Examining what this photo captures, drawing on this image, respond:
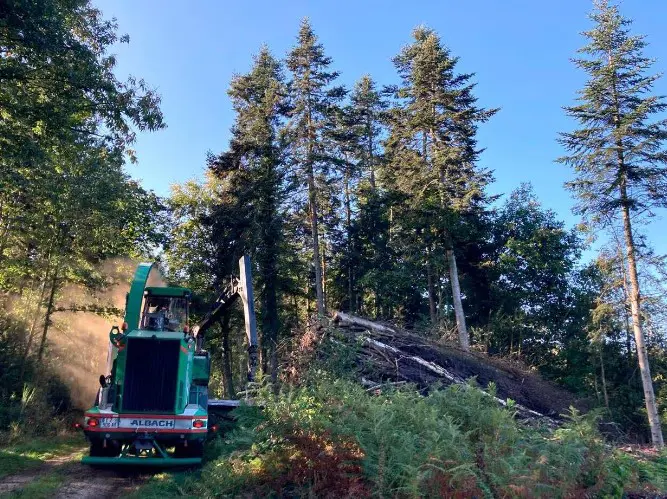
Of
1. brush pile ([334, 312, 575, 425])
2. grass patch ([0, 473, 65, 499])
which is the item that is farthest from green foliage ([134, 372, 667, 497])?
brush pile ([334, 312, 575, 425])

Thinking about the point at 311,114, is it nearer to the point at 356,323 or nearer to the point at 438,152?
the point at 438,152

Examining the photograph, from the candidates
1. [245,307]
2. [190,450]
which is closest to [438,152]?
[245,307]

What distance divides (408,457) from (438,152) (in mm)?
20786

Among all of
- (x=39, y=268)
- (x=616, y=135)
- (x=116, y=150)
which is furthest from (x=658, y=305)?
(x=39, y=268)

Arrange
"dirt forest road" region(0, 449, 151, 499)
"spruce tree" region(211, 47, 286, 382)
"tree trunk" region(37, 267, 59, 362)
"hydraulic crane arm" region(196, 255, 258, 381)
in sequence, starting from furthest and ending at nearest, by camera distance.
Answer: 1. "spruce tree" region(211, 47, 286, 382)
2. "tree trunk" region(37, 267, 59, 362)
3. "hydraulic crane arm" region(196, 255, 258, 381)
4. "dirt forest road" region(0, 449, 151, 499)

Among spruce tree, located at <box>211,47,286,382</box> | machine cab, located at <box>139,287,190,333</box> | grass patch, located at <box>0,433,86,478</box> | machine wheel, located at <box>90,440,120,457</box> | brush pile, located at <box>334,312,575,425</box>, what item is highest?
spruce tree, located at <box>211,47,286,382</box>

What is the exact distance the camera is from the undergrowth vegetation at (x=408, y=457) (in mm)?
5863

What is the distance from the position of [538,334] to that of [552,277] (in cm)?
345

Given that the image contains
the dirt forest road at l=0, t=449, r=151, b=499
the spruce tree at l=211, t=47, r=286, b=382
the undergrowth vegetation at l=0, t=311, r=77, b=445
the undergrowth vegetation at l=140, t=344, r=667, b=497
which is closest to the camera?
the undergrowth vegetation at l=140, t=344, r=667, b=497

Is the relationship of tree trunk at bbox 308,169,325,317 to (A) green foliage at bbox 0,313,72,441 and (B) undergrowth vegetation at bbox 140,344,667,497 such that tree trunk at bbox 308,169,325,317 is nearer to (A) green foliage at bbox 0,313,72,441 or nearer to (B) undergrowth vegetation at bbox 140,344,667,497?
(A) green foliage at bbox 0,313,72,441

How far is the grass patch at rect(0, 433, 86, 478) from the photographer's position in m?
10.3

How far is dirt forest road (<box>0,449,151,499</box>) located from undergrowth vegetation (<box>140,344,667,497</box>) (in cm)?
88

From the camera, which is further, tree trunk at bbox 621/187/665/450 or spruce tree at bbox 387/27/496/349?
spruce tree at bbox 387/27/496/349

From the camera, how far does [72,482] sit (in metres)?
8.85
